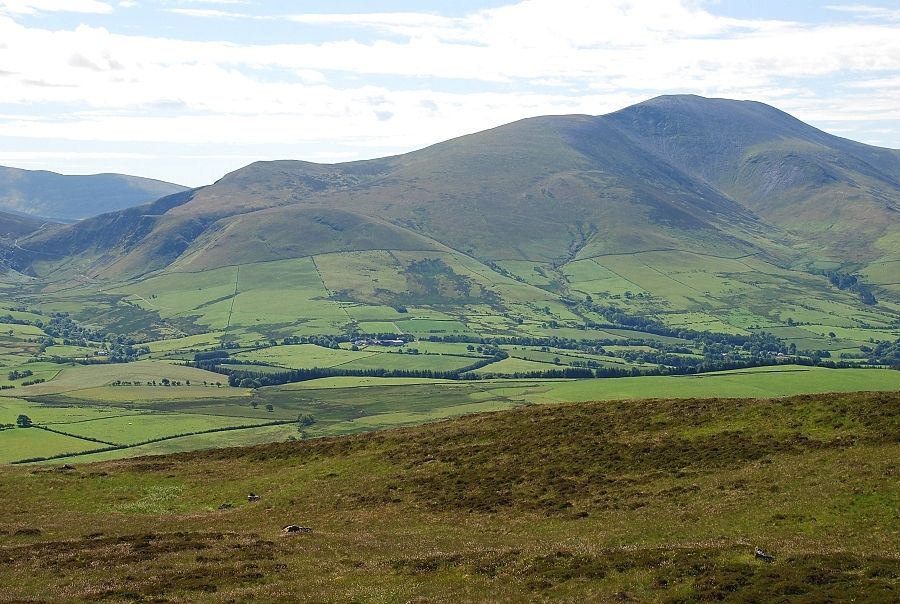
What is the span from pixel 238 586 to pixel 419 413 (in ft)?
478

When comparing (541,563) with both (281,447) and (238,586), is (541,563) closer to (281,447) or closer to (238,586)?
(238,586)

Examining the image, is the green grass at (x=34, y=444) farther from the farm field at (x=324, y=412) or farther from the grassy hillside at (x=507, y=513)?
the grassy hillside at (x=507, y=513)

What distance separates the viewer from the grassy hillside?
37125 millimetres

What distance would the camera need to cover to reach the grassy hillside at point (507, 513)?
3712 cm

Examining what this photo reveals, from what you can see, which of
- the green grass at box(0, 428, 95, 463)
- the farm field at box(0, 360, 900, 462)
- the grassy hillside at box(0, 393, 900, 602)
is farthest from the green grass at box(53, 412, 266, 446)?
the grassy hillside at box(0, 393, 900, 602)

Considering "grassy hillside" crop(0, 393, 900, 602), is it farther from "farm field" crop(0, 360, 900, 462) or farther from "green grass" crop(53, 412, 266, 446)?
"green grass" crop(53, 412, 266, 446)

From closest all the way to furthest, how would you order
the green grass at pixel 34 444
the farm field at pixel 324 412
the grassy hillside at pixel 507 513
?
1. the grassy hillside at pixel 507 513
2. the green grass at pixel 34 444
3. the farm field at pixel 324 412

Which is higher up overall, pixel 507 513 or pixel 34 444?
pixel 507 513

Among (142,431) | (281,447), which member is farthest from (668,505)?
(142,431)

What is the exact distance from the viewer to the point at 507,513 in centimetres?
5553

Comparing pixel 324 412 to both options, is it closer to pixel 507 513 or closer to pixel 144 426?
pixel 144 426

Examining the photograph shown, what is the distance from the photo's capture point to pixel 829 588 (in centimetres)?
3272

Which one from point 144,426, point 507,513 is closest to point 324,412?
point 144,426

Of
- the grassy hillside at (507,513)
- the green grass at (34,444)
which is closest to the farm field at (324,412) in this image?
the green grass at (34,444)
